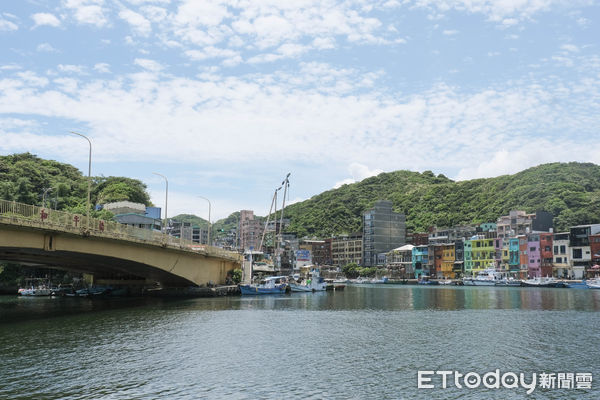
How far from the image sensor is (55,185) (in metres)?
130

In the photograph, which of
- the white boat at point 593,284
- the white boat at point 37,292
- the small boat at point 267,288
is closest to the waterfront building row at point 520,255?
the white boat at point 593,284

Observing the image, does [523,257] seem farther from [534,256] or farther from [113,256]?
[113,256]

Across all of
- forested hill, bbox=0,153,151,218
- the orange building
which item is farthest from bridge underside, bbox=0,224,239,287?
the orange building

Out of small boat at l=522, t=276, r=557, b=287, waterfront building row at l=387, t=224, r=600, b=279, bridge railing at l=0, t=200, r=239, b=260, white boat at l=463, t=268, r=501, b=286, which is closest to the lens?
bridge railing at l=0, t=200, r=239, b=260

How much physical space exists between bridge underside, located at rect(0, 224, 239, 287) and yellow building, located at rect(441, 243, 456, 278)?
107 metres

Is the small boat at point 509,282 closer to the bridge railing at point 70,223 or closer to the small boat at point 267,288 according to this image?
the small boat at point 267,288

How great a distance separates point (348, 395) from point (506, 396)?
700 cm

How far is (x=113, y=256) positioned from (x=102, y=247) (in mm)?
2173

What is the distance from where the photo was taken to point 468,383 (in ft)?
87.1

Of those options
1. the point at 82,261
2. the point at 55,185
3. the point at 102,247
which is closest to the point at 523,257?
the point at 55,185

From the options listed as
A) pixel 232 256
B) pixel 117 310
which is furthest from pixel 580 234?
pixel 117 310

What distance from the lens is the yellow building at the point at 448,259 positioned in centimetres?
18750

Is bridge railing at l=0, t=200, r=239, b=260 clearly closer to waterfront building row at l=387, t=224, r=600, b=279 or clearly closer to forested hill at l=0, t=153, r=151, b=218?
forested hill at l=0, t=153, r=151, b=218

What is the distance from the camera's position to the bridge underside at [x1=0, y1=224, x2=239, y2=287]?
158 ft
